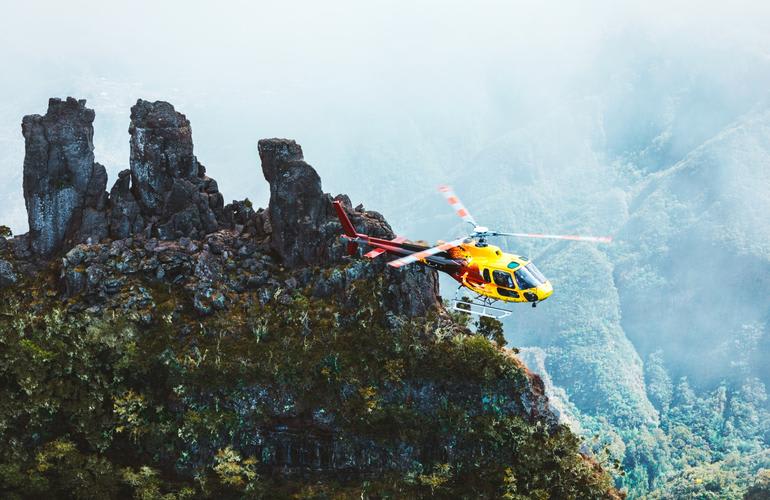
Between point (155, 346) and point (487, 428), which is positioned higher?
point (155, 346)

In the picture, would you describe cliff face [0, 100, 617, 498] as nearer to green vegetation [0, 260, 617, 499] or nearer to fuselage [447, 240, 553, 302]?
green vegetation [0, 260, 617, 499]

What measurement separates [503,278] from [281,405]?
15701mm

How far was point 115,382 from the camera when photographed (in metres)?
49.4

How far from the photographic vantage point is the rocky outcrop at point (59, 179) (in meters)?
55.6

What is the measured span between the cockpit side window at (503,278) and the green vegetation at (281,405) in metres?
6.71

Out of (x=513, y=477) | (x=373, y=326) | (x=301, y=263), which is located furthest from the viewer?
(x=301, y=263)

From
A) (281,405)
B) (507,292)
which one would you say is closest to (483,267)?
(507,292)

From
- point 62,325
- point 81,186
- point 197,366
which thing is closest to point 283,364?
point 197,366

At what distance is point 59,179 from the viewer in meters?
56.2

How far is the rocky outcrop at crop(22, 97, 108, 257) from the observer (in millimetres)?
55594

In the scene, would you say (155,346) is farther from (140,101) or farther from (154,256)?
(140,101)

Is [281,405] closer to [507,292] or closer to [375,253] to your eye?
[375,253]

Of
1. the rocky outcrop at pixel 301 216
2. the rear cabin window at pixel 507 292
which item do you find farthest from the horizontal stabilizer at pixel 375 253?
the rear cabin window at pixel 507 292

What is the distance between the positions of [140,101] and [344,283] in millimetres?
19716
